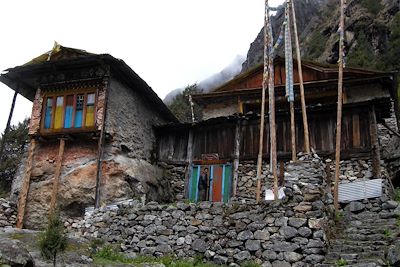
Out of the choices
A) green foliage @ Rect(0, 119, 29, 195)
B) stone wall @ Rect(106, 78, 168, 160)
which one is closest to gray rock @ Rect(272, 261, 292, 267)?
stone wall @ Rect(106, 78, 168, 160)

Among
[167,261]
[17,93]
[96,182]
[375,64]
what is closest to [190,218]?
[167,261]

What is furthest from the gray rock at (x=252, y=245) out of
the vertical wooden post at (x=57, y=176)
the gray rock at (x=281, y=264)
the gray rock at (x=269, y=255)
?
the vertical wooden post at (x=57, y=176)

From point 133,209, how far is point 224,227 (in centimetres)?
285

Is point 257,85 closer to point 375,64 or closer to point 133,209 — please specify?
point 133,209

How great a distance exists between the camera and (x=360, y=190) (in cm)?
1201

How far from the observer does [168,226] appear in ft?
35.2

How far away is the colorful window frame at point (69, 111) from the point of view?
15438mm

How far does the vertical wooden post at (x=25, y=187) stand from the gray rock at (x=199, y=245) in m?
7.41

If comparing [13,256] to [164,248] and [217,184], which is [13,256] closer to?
[164,248]

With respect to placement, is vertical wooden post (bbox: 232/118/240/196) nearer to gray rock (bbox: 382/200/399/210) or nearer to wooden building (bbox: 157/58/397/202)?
wooden building (bbox: 157/58/397/202)

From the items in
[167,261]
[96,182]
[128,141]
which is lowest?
[167,261]

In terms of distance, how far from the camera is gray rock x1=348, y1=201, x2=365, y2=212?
37.4 feet

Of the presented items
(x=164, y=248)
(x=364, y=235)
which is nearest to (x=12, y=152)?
(x=164, y=248)

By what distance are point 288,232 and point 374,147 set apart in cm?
668
